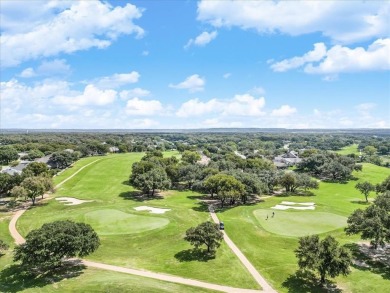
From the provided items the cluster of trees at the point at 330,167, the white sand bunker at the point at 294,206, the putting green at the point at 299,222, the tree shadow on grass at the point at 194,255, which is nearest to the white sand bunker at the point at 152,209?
the putting green at the point at 299,222

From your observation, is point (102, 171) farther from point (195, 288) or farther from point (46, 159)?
point (195, 288)

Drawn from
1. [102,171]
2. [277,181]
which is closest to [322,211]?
[277,181]

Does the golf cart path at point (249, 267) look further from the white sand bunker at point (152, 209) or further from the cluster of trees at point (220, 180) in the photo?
the cluster of trees at point (220, 180)

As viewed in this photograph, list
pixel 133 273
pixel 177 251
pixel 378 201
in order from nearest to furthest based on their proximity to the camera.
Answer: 1. pixel 133 273
2. pixel 177 251
3. pixel 378 201

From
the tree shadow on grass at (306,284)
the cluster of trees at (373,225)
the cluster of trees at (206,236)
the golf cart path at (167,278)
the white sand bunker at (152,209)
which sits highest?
the cluster of trees at (373,225)

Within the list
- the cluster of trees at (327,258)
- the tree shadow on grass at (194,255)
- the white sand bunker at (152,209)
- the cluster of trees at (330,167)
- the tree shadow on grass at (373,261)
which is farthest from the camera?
the cluster of trees at (330,167)

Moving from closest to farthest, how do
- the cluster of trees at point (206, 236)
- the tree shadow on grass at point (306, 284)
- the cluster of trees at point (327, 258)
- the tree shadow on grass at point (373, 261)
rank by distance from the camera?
1. the cluster of trees at point (327, 258)
2. the tree shadow on grass at point (306, 284)
3. the tree shadow on grass at point (373, 261)
4. the cluster of trees at point (206, 236)
